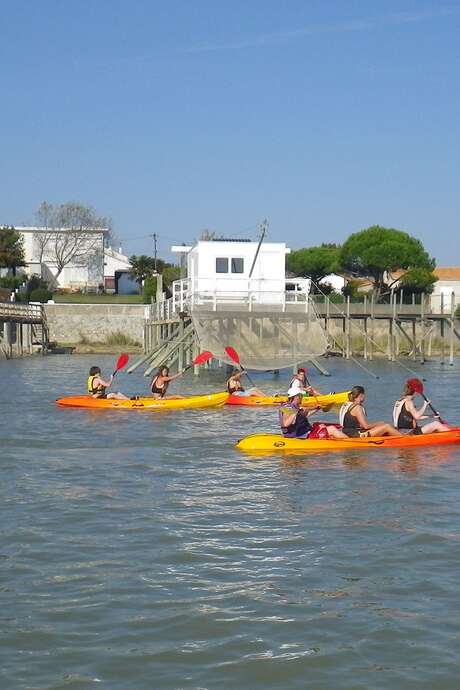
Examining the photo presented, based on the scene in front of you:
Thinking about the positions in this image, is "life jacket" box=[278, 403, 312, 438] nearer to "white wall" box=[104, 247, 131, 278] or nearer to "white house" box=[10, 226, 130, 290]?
"white house" box=[10, 226, 130, 290]

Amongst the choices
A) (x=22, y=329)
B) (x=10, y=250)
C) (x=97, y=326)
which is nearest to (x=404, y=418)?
(x=22, y=329)

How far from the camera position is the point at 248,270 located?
130 feet

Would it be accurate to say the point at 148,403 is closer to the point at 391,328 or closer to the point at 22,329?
the point at 391,328

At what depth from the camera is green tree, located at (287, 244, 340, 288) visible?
90500 millimetres

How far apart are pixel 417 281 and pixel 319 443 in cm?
6120

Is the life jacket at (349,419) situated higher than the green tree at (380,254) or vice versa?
the green tree at (380,254)

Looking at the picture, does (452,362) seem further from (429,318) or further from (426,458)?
(426,458)

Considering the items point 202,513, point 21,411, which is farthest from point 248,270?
point 202,513

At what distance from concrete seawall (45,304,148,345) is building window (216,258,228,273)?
95.3 feet

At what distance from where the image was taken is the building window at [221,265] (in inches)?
1566

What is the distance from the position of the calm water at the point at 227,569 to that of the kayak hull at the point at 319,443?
0.87ft

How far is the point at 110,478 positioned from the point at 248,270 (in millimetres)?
24132

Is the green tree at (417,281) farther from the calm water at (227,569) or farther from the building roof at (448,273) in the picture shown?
the calm water at (227,569)

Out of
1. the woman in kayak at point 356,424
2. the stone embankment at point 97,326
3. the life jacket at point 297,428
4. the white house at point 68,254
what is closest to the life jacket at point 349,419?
the woman in kayak at point 356,424
